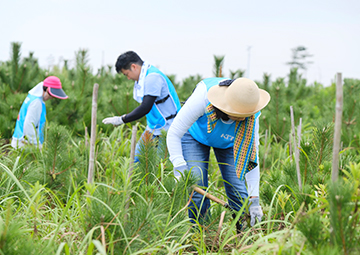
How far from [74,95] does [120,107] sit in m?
0.74

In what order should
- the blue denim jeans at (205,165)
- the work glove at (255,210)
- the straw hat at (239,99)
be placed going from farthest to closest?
the blue denim jeans at (205,165), the work glove at (255,210), the straw hat at (239,99)

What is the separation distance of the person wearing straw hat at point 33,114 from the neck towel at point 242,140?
7.30ft

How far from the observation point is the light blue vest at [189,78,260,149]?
2184mm

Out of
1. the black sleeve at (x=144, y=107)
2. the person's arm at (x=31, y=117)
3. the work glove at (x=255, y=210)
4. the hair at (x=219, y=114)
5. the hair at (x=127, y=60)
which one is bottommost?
the work glove at (x=255, y=210)

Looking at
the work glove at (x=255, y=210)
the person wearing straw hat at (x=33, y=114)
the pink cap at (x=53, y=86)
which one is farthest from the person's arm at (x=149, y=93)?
the work glove at (x=255, y=210)

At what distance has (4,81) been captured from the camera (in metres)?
5.61

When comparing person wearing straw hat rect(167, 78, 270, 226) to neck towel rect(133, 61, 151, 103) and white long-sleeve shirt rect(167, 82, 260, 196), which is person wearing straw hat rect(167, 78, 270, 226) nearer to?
white long-sleeve shirt rect(167, 82, 260, 196)

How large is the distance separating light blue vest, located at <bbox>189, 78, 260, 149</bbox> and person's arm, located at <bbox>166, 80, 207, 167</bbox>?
0.29ft

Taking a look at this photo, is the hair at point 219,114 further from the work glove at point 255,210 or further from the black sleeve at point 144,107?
the black sleeve at point 144,107

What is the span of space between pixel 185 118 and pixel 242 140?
1.29ft

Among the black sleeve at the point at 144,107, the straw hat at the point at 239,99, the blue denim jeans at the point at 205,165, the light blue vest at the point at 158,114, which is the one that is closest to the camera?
the straw hat at the point at 239,99

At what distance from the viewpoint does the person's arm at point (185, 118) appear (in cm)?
→ 209

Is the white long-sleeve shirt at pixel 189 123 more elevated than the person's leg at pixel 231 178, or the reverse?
the white long-sleeve shirt at pixel 189 123

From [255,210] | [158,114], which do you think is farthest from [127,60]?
[255,210]
